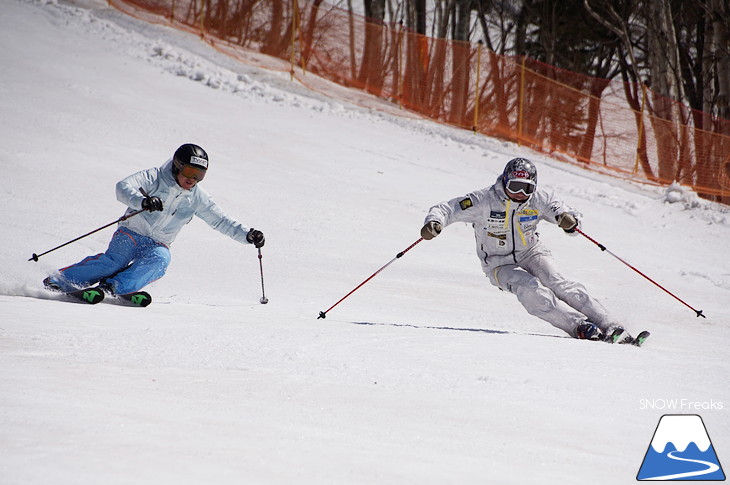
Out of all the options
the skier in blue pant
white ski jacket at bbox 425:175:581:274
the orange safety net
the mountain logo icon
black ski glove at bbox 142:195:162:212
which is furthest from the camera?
the orange safety net

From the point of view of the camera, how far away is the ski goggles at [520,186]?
6.16 metres

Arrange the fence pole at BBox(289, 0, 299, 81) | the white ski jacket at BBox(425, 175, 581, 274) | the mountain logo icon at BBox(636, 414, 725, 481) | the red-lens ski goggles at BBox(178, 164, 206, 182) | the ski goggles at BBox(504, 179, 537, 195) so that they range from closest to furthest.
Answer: the mountain logo icon at BBox(636, 414, 725, 481), the red-lens ski goggles at BBox(178, 164, 206, 182), the ski goggles at BBox(504, 179, 537, 195), the white ski jacket at BBox(425, 175, 581, 274), the fence pole at BBox(289, 0, 299, 81)

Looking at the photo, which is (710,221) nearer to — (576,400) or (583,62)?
(576,400)

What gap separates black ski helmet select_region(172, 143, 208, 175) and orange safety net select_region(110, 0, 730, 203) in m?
12.4

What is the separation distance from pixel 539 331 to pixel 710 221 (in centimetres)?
781

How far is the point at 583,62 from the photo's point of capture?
29406mm

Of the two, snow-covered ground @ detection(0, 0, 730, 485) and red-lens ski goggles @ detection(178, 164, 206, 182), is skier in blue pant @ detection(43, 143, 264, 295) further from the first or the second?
snow-covered ground @ detection(0, 0, 730, 485)

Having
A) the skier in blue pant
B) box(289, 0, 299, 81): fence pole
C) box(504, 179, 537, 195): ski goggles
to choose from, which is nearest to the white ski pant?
box(504, 179, 537, 195): ski goggles

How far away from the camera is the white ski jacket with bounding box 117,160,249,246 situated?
5965mm

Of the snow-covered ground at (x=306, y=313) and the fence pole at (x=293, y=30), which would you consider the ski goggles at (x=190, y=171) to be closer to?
the snow-covered ground at (x=306, y=313)

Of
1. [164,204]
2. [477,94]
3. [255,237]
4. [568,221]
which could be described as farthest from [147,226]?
[477,94]

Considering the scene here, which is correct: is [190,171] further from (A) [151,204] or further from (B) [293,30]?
(B) [293,30]

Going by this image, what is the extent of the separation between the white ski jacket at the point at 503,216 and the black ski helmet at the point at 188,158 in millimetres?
1817

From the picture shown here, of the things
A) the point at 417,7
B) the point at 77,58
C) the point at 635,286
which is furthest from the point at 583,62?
the point at 635,286
